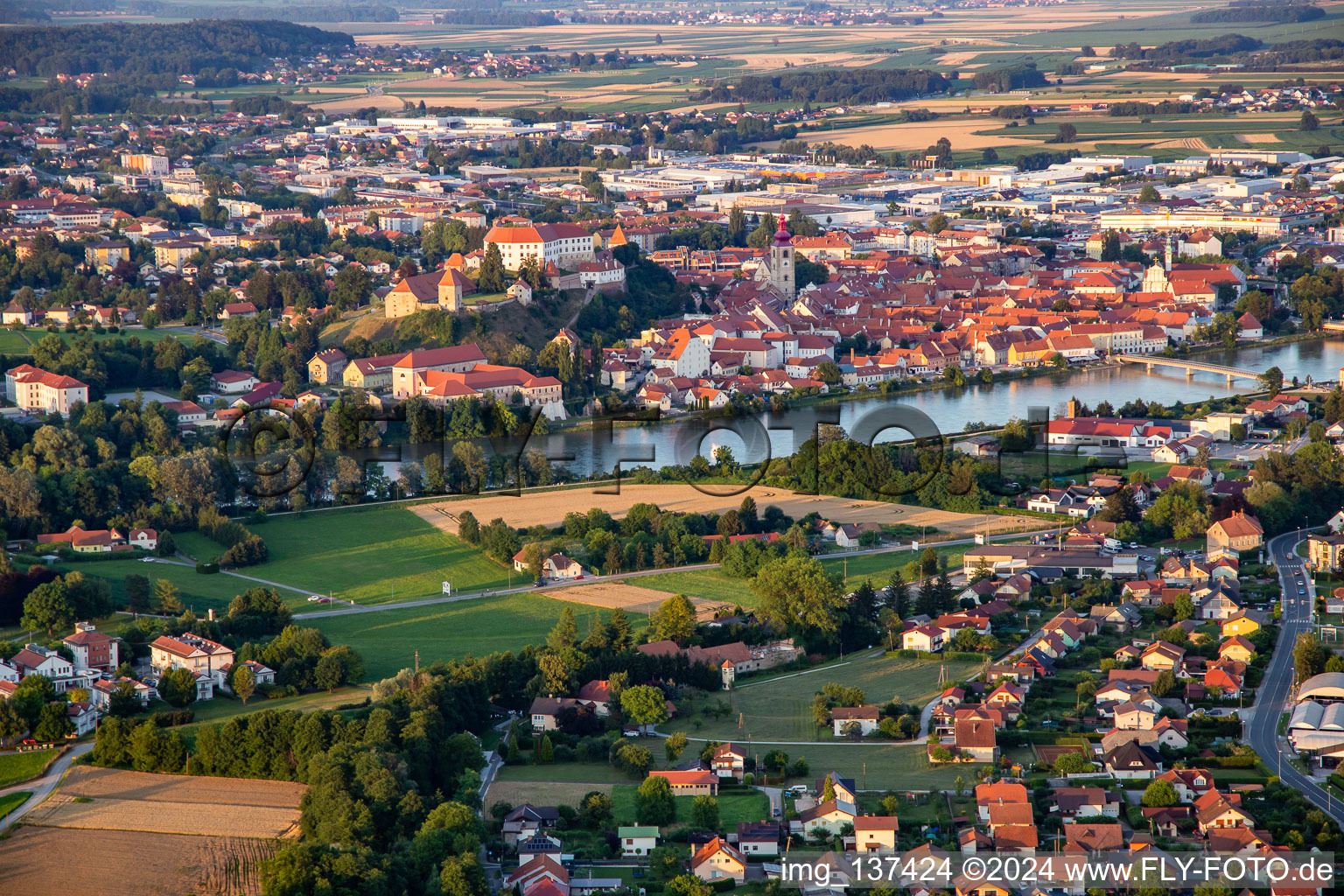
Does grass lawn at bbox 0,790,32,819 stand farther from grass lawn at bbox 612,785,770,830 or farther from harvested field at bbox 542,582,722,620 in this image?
harvested field at bbox 542,582,722,620

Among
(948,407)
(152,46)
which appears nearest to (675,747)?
(948,407)

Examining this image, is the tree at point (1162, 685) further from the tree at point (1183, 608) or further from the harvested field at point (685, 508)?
the harvested field at point (685, 508)

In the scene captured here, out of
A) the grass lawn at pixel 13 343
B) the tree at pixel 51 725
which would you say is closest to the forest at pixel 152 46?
the grass lawn at pixel 13 343

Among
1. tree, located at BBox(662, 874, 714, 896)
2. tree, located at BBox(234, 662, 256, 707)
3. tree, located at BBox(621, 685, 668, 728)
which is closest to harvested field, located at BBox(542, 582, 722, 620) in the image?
tree, located at BBox(621, 685, 668, 728)

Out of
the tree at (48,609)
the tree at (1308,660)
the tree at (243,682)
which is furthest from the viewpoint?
the tree at (48,609)

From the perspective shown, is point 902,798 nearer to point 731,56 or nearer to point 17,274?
point 17,274
